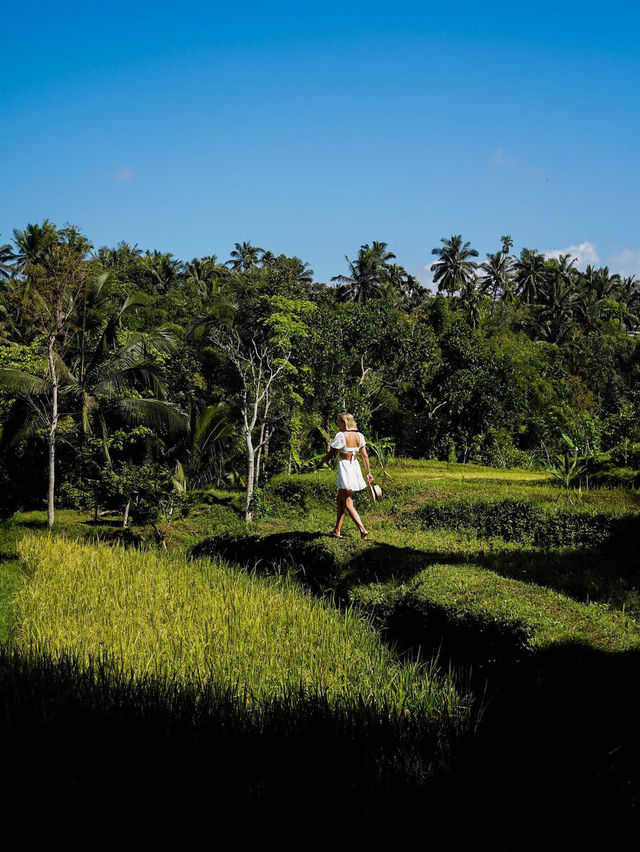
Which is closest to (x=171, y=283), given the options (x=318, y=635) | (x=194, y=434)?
(x=194, y=434)

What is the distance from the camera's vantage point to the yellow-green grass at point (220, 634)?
163 inches

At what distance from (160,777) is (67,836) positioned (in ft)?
1.56

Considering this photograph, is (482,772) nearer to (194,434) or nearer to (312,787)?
(312,787)

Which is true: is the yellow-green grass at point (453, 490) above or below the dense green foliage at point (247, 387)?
below

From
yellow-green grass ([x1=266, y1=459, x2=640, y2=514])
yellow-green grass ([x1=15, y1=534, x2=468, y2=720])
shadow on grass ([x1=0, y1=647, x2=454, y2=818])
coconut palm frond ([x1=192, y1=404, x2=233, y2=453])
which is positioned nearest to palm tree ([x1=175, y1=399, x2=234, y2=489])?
coconut palm frond ([x1=192, y1=404, x2=233, y2=453])

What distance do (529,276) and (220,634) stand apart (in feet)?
160

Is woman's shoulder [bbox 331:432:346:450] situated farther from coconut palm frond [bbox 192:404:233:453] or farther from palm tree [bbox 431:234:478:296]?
palm tree [bbox 431:234:478:296]

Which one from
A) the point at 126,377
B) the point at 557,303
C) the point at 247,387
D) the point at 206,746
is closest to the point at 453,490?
the point at 247,387

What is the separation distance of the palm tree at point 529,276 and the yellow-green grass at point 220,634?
152ft

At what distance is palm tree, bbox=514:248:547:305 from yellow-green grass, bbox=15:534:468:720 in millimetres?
46368

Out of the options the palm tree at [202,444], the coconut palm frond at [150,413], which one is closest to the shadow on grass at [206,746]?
the coconut palm frond at [150,413]

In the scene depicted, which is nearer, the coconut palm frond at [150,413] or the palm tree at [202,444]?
the coconut palm frond at [150,413]

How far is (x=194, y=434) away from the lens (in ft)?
54.5

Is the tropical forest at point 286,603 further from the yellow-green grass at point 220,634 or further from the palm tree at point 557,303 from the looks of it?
the palm tree at point 557,303
